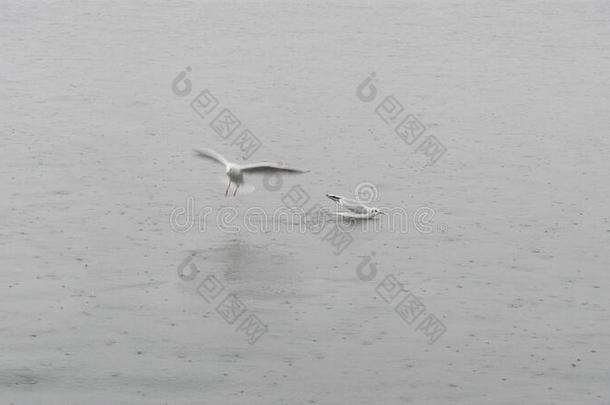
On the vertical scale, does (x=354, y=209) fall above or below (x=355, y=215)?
above

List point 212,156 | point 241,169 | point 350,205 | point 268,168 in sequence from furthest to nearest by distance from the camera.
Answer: point 212,156
point 350,205
point 241,169
point 268,168

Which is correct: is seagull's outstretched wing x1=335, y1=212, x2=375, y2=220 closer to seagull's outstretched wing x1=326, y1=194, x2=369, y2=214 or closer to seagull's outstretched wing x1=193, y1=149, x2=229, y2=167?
seagull's outstretched wing x1=326, y1=194, x2=369, y2=214

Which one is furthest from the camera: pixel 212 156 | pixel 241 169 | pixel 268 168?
pixel 212 156

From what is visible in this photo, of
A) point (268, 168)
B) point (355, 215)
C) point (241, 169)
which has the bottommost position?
point (355, 215)

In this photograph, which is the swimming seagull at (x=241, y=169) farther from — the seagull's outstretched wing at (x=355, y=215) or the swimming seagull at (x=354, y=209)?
the seagull's outstretched wing at (x=355, y=215)

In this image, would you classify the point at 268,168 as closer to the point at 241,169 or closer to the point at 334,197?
the point at 241,169

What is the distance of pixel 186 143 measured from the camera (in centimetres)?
3256

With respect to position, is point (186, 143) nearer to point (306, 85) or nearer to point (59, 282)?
point (306, 85)

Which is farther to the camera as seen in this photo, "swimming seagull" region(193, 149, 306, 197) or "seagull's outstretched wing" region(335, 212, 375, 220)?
"seagull's outstretched wing" region(335, 212, 375, 220)

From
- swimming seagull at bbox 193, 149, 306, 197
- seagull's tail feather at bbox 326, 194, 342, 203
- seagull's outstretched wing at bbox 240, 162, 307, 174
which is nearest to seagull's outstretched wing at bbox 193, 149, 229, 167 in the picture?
swimming seagull at bbox 193, 149, 306, 197

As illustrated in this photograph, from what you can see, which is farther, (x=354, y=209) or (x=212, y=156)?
(x=212, y=156)

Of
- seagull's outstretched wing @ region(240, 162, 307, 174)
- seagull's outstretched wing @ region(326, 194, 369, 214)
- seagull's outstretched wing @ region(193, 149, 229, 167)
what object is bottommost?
seagull's outstretched wing @ region(326, 194, 369, 214)

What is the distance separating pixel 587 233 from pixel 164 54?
74.9ft

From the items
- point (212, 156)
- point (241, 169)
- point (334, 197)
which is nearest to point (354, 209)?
point (334, 197)
